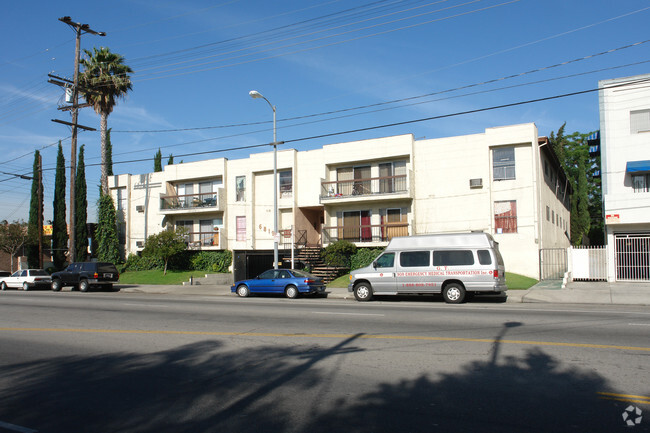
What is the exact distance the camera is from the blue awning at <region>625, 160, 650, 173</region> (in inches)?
853

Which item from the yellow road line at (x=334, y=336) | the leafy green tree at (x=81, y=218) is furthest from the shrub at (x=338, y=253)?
the leafy green tree at (x=81, y=218)

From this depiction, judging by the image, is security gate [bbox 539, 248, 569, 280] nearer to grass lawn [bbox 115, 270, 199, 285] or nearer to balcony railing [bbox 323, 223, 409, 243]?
balcony railing [bbox 323, 223, 409, 243]

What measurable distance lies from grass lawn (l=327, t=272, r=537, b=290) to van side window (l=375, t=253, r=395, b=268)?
6597mm

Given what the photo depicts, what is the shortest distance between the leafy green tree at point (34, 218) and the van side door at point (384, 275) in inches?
1332

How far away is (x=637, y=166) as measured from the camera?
21.9 m

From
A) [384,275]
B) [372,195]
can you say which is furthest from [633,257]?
[372,195]

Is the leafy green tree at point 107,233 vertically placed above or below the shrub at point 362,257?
above

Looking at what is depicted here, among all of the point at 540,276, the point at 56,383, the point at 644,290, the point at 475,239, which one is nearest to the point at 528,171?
the point at 540,276

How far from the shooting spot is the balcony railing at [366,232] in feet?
94.4

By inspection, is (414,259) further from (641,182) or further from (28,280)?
(28,280)

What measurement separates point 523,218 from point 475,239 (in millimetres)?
9462

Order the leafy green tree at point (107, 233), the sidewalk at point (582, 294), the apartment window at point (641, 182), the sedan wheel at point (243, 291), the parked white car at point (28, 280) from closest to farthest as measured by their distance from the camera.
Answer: the sidewalk at point (582, 294) < the sedan wheel at point (243, 291) < the apartment window at point (641, 182) < the parked white car at point (28, 280) < the leafy green tree at point (107, 233)

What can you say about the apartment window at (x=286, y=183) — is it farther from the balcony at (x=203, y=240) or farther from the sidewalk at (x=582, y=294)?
the sidewalk at (x=582, y=294)

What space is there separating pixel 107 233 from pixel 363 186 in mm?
21451
